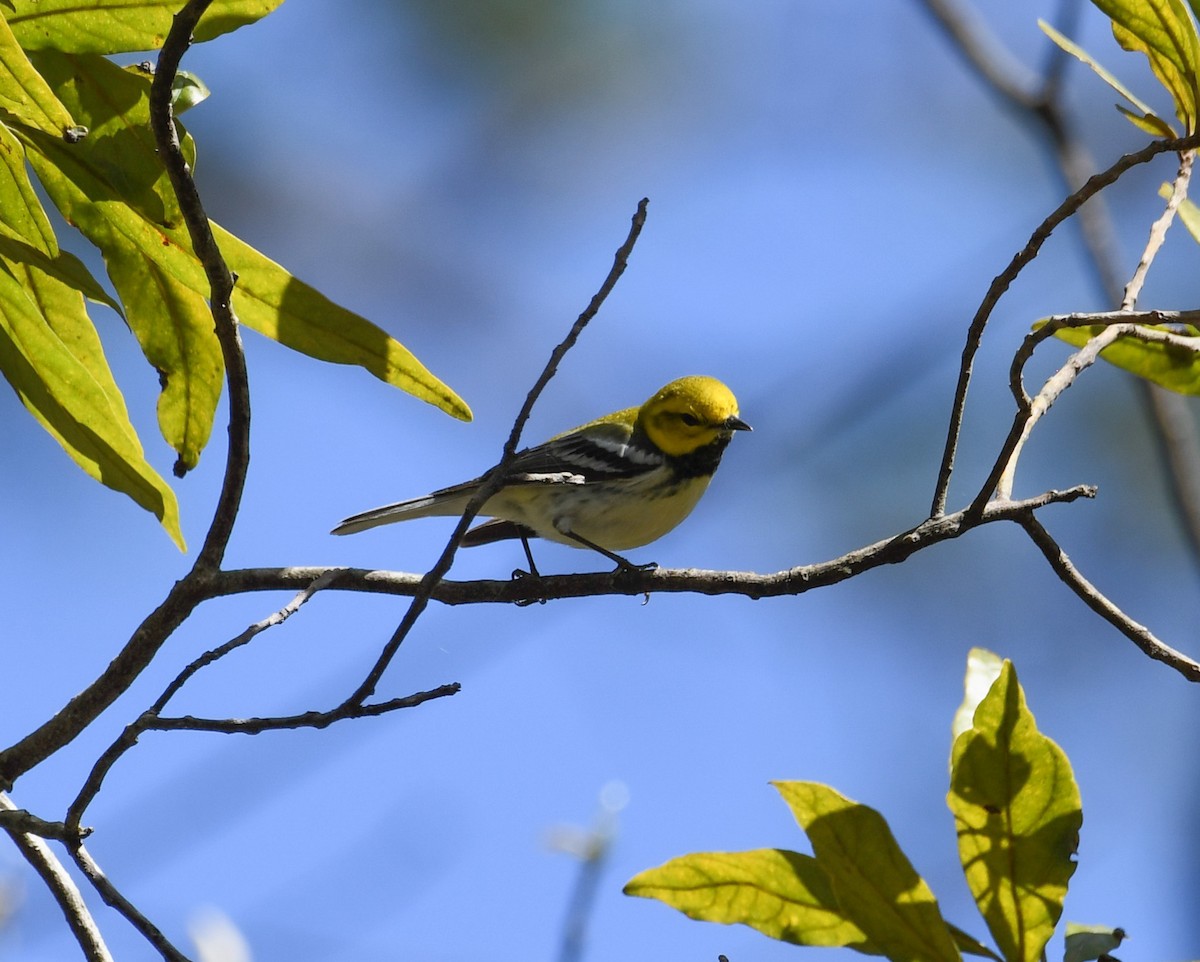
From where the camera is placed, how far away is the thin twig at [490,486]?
1498 millimetres

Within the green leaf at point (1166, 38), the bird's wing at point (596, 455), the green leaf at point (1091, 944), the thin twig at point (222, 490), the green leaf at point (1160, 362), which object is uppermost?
the bird's wing at point (596, 455)

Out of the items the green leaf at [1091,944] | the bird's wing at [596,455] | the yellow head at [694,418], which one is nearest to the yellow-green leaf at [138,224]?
the green leaf at [1091,944]

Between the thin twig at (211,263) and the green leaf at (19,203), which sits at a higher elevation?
the green leaf at (19,203)

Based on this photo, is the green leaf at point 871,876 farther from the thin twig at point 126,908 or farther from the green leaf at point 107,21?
the green leaf at point 107,21

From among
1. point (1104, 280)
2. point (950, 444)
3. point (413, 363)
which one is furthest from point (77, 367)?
point (1104, 280)

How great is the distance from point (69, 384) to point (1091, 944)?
1.51m

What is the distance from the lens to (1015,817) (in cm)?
132

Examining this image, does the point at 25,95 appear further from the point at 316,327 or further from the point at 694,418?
the point at 694,418

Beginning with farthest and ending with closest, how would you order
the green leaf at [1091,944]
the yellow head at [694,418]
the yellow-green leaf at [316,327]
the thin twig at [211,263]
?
the yellow head at [694,418] → the yellow-green leaf at [316,327] → the thin twig at [211,263] → the green leaf at [1091,944]

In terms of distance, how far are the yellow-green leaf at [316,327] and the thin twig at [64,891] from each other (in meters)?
0.73

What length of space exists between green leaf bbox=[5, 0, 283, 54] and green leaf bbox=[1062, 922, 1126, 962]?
150 cm

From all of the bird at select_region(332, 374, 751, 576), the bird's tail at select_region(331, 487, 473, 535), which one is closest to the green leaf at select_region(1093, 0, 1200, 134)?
the bird at select_region(332, 374, 751, 576)

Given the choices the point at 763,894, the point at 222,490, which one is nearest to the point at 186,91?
the point at 222,490

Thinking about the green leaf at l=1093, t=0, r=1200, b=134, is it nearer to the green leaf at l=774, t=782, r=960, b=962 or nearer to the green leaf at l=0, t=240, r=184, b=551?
the green leaf at l=774, t=782, r=960, b=962
